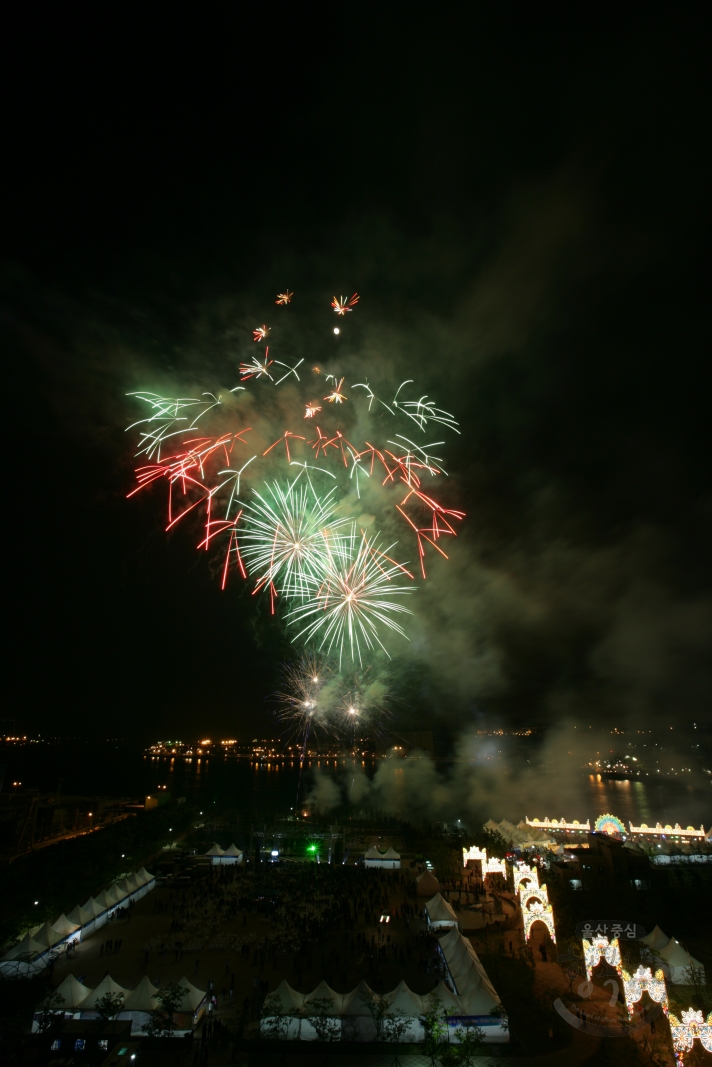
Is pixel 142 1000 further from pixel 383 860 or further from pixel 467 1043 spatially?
pixel 383 860

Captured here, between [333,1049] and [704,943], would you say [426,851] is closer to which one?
[704,943]

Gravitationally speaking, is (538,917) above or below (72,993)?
above

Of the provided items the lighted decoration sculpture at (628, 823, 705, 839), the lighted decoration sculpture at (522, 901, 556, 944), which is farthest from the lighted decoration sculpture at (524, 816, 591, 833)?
the lighted decoration sculpture at (522, 901, 556, 944)

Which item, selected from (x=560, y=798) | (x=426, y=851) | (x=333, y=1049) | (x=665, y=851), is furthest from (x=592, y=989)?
(x=560, y=798)

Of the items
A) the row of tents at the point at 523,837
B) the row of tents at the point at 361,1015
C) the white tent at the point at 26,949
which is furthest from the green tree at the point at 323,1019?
the row of tents at the point at 523,837

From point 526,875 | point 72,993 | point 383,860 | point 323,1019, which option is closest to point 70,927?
point 72,993

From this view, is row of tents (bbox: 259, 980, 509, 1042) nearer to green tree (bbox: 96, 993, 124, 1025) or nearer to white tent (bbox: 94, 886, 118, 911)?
green tree (bbox: 96, 993, 124, 1025)

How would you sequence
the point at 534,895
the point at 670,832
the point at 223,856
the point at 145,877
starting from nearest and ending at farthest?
1. the point at 534,895
2. the point at 145,877
3. the point at 223,856
4. the point at 670,832

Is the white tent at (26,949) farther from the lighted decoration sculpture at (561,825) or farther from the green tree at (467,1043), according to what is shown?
the lighted decoration sculpture at (561,825)
